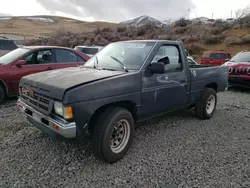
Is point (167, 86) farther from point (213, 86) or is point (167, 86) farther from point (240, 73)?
point (240, 73)

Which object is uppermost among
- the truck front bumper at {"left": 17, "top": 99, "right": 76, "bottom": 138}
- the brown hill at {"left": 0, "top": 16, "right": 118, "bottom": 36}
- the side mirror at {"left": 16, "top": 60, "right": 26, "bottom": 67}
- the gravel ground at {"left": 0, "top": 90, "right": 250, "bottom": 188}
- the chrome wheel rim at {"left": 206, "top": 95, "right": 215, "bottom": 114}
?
the brown hill at {"left": 0, "top": 16, "right": 118, "bottom": 36}

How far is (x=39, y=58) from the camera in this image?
6.64 metres

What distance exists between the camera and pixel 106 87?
3062 millimetres

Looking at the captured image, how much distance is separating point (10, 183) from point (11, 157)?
67cm

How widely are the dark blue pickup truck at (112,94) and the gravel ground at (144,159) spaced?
345mm

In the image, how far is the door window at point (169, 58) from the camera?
13.2 ft

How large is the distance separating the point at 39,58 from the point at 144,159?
476 cm

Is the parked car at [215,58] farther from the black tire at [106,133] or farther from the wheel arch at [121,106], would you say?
the black tire at [106,133]

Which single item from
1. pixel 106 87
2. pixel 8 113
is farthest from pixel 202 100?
pixel 8 113

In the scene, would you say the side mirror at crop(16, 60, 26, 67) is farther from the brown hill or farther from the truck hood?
the brown hill

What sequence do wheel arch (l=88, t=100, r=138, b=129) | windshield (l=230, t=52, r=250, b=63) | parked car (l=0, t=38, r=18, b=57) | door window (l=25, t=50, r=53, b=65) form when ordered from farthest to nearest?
parked car (l=0, t=38, r=18, b=57)
windshield (l=230, t=52, r=250, b=63)
door window (l=25, t=50, r=53, b=65)
wheel arch (l=88, t=100, r=138, b=129)

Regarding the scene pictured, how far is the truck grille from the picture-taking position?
299 centimetres

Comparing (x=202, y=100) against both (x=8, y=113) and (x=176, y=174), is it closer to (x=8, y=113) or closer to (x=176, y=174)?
(x=176, y=174)

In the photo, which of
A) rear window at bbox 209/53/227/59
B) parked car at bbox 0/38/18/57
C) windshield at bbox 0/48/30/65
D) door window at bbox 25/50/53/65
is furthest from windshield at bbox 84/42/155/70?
rear window at bbox 209/53/227/59
